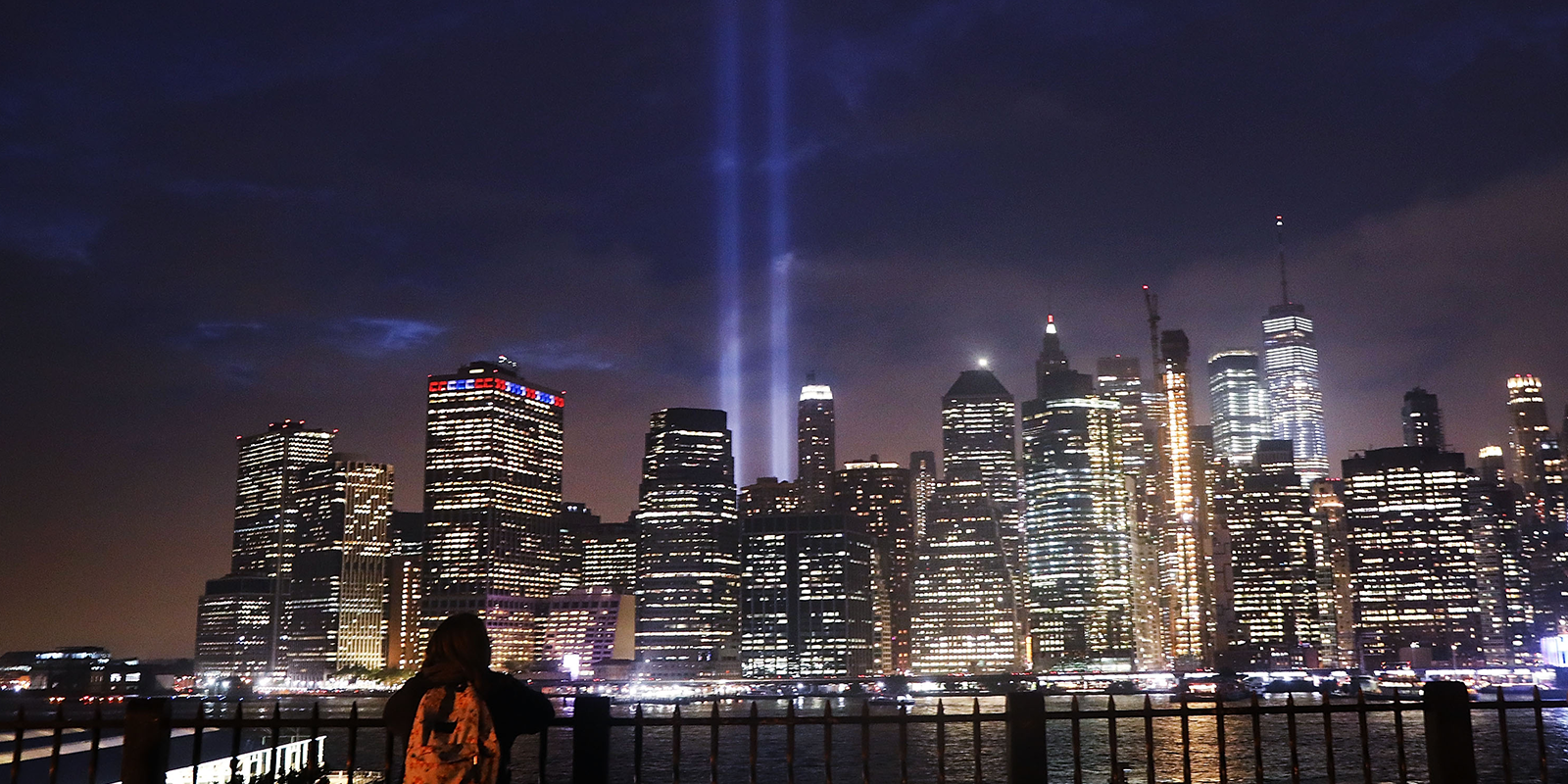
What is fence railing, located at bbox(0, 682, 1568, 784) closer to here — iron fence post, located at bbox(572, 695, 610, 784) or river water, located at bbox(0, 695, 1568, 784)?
iron fence post, located at bbox(572, 695, 610, 784)

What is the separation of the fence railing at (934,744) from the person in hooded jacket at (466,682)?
3.40 feet

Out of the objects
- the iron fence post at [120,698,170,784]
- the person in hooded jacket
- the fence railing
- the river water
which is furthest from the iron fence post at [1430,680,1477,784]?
the river water

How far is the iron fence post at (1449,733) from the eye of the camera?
40.8ft

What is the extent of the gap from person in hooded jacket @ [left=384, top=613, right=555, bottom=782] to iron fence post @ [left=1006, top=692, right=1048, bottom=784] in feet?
16.2

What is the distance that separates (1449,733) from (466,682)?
9363mm

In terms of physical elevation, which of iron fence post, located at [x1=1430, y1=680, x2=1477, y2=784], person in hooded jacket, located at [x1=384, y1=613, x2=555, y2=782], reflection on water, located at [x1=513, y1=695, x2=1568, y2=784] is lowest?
reflection on water, located at [x1=513, y1=695, x2=1568, y2=784]

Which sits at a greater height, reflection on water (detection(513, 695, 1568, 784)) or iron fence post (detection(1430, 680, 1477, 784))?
iron fence post (detection(1430, 680, 1477, 784))

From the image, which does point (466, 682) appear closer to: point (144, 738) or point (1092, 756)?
point (144, 738)

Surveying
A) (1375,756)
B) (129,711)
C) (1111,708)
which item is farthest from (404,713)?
(1375,756)

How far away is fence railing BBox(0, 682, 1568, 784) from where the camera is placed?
11023mm

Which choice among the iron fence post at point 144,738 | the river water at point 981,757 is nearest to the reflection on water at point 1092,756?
the river water at point 981,757

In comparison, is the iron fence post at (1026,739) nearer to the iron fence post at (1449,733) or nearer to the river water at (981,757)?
the iron fence post at (1449,733)

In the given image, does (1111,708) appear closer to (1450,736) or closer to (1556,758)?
(1450,736)

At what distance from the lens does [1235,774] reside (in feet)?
255
